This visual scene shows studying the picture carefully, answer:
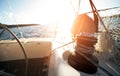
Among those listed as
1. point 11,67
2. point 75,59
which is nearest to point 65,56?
point 75,59

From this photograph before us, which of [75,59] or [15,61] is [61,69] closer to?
[75,59]

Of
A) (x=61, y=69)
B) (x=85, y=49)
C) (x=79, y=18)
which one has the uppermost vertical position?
(x=79, y=18)

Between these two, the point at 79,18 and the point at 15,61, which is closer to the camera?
the point at 79,18

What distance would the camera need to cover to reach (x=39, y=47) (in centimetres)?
356

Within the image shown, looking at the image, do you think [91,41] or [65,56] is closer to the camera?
[91,41]

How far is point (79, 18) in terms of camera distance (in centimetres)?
208

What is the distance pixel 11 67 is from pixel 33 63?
492mm

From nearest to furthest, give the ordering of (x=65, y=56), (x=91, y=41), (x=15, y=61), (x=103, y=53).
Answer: (x=91, y=41)
(x=65, y=56)
(x=15, y=61)
(x=103, y=53)

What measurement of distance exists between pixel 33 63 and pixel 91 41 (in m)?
2.06

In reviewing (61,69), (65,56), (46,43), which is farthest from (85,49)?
(46,43)

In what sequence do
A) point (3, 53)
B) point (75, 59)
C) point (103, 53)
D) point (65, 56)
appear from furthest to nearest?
point (103, 53) < point (3, 53) < point (65, 56) < point (75, 59)

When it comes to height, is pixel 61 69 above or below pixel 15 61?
above

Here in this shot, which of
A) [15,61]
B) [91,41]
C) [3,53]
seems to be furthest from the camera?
[15,61]

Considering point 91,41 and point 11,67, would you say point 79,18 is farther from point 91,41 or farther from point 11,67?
point 11,67
